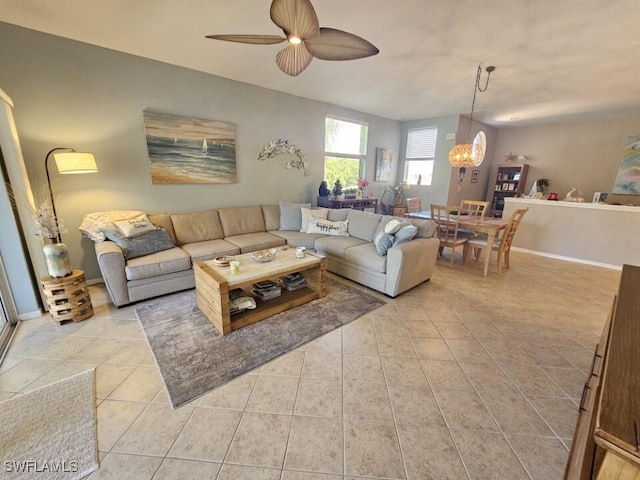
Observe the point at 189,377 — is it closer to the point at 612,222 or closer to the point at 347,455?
the point at 347,455

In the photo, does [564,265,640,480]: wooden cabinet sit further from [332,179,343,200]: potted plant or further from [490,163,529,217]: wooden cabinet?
[490,163,529,217]: wooden cabinet

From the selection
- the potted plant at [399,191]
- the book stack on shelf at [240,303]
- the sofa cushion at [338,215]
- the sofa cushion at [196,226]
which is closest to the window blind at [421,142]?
the potted plant at [399,191]

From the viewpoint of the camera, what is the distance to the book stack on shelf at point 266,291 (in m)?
2.66

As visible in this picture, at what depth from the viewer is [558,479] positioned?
123cm

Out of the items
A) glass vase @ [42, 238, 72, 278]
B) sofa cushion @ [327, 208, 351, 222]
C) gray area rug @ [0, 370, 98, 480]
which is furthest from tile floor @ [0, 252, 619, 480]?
sofa cushion @ [327, 208, 351, 222]

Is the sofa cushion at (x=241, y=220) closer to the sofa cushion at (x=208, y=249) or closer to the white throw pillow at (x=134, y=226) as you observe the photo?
the sofa cushion at (x=208, y=249)

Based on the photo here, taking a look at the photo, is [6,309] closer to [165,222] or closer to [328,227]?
[165,222]

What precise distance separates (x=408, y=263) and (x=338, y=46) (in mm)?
2120

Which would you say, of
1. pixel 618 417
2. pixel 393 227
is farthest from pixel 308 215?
pixel 618 417

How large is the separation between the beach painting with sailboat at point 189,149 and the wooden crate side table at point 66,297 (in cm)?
154

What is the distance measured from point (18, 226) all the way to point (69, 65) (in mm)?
1714

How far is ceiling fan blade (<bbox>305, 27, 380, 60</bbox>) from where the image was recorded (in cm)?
170

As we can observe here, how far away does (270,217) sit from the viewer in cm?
421

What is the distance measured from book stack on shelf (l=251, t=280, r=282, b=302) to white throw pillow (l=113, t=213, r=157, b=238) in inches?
55.5
